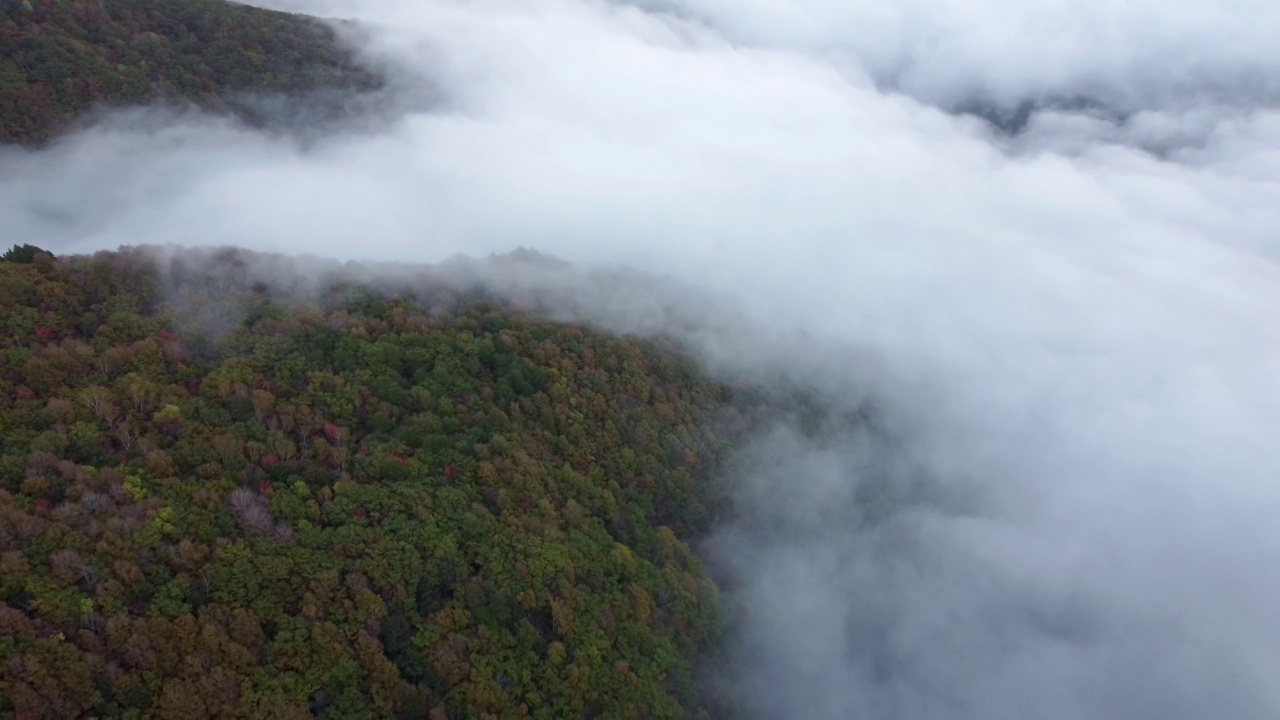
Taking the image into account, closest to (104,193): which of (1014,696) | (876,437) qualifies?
(876,437)

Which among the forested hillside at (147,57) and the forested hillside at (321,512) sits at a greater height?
the forested hillside at (147,57)

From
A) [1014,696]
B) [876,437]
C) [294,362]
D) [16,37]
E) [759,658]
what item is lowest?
[1014,696]

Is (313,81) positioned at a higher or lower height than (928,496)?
higher

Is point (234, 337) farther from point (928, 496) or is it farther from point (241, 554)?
point (928, 496)

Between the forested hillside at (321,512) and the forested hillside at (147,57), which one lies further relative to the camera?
the forested hillside at (147,57)

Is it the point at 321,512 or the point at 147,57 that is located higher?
the point at 147,57
